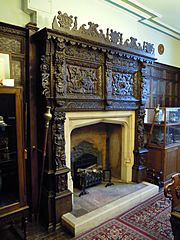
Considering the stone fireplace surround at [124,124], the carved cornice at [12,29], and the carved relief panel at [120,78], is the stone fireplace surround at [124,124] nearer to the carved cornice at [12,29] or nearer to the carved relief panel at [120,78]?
the carved relief panel at [120,78]

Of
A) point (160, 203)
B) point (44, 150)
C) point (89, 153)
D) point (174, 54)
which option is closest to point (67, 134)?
point (44, 150)

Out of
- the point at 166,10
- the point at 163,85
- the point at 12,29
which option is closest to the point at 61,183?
the point at 12,29

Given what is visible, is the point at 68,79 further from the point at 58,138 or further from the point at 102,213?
the point at 102,213

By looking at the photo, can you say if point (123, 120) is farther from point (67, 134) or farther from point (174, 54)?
point (174, 54)

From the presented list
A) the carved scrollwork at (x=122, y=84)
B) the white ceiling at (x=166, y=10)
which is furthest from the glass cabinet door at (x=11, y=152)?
the white ceiling at (x=166, y=10)

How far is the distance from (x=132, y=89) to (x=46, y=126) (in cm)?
185

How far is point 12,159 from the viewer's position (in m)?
2.20

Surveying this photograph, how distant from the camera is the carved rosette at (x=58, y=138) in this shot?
2.63 m

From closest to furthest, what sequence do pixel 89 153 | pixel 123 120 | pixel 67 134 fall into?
pixel 67 134 → pixel 123 120 → pixel 89 153

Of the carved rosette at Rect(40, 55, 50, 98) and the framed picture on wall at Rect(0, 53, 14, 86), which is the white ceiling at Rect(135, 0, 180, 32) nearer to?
the carved rosette at Rect(40, 55, 50, 98)

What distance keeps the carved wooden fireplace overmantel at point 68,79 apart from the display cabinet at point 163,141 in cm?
100

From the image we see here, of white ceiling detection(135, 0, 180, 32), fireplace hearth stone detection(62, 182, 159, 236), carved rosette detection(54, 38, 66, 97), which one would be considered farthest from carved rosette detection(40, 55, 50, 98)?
white ceiling detection(135, 0, 180, 32)

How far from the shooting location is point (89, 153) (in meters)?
3.95

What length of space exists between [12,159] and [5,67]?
44.6 inches
